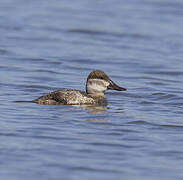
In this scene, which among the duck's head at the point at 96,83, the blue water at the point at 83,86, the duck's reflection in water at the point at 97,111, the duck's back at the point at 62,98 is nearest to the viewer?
the blue water at the point at 83,86

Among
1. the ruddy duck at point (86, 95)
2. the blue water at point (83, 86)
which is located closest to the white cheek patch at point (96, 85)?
the ruddy duck at point (86, 95)

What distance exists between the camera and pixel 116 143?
31.3 feet

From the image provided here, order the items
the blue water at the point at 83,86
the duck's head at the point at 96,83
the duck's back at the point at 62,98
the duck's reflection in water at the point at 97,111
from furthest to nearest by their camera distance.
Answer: the duck's head at the point at 96,83, the duck's back at the point at 62,98, the duck's reflection in water at the point at 97,111, the blue water at the point at 83,86

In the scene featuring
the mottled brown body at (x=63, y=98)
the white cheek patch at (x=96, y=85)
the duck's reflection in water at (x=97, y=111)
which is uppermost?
the white cheek patch at (x=96, y=85)

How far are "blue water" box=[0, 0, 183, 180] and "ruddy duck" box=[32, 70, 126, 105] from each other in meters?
0.19

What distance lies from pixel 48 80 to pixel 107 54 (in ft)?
13.8

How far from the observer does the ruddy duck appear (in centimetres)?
1197

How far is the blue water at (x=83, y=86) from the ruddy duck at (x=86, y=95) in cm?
19

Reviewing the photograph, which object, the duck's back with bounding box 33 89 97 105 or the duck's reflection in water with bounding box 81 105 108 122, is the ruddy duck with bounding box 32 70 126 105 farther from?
the duck's reflection in water with bounding box 81 105 108 122

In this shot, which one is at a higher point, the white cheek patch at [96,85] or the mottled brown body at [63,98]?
the white cheek patch at [96,85]

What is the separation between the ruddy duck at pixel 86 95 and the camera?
39.3 feet

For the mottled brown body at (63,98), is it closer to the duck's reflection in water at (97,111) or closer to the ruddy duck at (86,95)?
the ruddy duck at (86,95)

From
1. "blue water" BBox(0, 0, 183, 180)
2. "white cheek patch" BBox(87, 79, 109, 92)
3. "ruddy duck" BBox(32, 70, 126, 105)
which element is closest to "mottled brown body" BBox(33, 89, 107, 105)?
"ruddy duck" BBox(32, 70, 126, 105)

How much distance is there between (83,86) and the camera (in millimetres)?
14984
